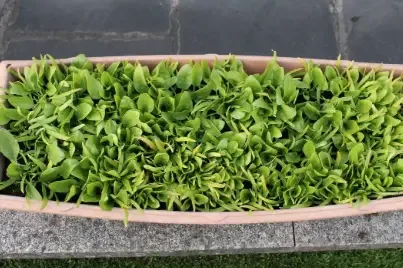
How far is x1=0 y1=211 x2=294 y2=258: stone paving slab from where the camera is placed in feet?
5.73

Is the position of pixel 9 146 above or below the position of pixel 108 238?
above

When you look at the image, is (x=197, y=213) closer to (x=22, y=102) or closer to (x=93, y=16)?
(x=22, y=102)

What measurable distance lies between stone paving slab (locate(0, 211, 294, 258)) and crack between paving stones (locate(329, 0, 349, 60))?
0.84 meters

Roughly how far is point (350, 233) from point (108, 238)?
77 cm

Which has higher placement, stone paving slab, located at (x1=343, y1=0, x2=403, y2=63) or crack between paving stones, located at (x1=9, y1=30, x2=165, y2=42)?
stone paving slab, located at (x1=343, y1=0, x2=403, y2=63)

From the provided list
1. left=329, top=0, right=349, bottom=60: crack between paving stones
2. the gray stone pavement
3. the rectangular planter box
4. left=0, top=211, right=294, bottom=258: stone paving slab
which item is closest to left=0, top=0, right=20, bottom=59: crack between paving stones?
the gray stone pavement

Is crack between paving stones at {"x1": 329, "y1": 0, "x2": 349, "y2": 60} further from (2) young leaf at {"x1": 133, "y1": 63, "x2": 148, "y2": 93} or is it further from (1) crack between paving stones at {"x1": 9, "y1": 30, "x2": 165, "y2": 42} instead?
(2) young leaf at {"x1": 133, "y1": 63, "x2": 148, "y2": 93}

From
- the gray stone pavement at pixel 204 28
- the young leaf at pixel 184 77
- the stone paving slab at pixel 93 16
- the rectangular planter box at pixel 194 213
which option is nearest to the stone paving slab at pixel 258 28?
the gray stone pavement at pixel 204 28

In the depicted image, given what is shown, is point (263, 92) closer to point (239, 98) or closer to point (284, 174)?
point (239, 98)

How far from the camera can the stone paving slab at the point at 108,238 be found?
175cm

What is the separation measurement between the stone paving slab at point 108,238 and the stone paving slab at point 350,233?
0.09 m

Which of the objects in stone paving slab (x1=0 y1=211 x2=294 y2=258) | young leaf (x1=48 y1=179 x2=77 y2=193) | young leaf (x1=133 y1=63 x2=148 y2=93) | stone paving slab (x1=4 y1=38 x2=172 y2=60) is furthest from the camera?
stone paving slab (x1=4 y1=38 x2=172 y2=60)

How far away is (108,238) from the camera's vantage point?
5.75ft

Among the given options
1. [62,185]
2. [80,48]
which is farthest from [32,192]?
[80,48]
